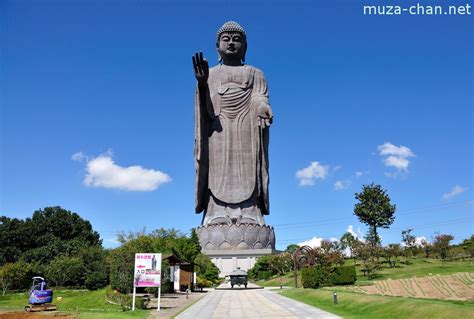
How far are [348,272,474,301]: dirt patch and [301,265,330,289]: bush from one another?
264 cm

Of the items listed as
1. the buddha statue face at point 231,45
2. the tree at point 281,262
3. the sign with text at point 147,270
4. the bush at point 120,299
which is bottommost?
the bush at point 120,299

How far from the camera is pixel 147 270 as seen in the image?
1552 centimetres

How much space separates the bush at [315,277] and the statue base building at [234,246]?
23.7m

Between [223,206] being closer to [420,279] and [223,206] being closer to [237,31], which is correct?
[237,31]

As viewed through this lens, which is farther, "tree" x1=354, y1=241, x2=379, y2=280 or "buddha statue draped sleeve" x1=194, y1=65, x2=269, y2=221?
"buddha statue draped sleeve" x1=194, y1=65, x2=269, y2=221

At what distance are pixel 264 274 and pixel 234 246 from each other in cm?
607

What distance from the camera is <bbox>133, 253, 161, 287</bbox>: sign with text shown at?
15.4 meters

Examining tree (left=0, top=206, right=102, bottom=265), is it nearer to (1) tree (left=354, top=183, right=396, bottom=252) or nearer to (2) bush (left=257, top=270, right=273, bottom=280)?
(2) bush (left=257, top=270, right=273, bottom=280)

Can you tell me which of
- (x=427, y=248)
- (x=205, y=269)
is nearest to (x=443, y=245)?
(x=427, y=248)

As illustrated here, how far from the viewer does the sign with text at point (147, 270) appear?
15430 millimetres

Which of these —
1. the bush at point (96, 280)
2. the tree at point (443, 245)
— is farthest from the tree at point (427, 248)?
the bush at point (96, 280)

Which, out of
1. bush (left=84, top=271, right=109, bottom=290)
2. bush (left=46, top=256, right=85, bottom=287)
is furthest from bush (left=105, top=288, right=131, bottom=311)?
bush (left=46, top=256, right=85, bottom=287)

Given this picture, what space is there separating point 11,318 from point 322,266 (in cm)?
A: 1614

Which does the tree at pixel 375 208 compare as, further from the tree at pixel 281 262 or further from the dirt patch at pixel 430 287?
the dirt patch at pixel 430 287
